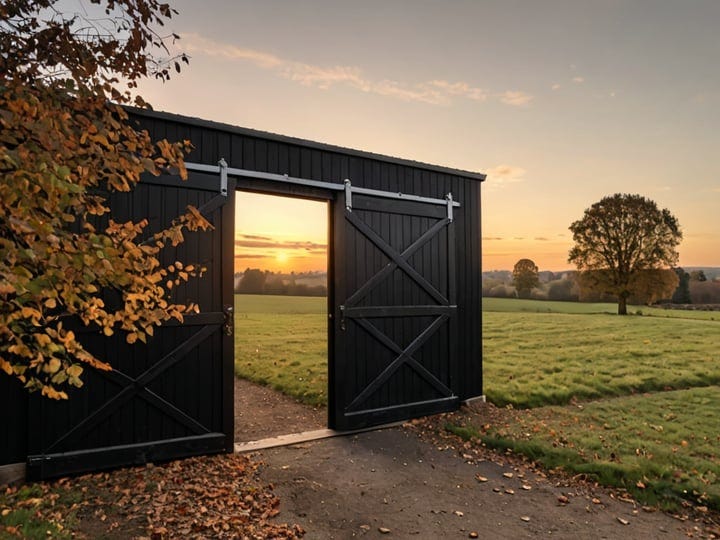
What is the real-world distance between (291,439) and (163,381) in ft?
5.78

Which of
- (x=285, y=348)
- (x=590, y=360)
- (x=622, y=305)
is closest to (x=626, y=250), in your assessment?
(x=622, y=305)

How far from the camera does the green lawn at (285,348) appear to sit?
859cm

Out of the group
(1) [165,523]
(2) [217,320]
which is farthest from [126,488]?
(2) [217,320]

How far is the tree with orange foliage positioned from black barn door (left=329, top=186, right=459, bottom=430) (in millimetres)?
3036

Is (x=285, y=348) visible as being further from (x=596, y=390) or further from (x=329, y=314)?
(x=596, y=390)

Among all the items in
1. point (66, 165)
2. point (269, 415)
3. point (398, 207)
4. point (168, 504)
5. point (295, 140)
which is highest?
point (295, 140)

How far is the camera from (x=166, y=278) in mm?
4965

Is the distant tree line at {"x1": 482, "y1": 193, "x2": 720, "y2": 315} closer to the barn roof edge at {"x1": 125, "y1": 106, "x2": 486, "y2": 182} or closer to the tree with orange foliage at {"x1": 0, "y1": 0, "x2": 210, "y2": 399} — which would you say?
the barn roof edge at {"x1": 125, "y1": 106, "x2": 486, "y2": 182}

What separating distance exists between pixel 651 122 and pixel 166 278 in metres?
10.2

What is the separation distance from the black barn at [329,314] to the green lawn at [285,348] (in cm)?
195

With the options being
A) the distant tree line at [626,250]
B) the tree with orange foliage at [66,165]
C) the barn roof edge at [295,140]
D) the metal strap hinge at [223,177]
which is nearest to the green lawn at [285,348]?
the metal strap hinge at [223,177]

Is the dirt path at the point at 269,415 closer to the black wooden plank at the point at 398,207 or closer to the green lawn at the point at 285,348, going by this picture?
the green lawn at the point at 285,348

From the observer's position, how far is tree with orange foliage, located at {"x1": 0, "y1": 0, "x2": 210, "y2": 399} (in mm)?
2053

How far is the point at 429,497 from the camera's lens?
4223 millimetres
